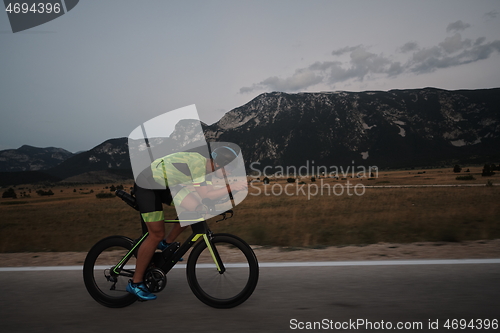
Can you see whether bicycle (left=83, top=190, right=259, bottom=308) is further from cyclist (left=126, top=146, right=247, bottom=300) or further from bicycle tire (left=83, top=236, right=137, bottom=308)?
cyclist (left=126, top=146, right=247, bottom=300)

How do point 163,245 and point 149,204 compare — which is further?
point 163,245

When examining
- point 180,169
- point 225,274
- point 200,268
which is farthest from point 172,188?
point 225,274

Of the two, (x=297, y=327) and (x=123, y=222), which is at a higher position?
(x=297, y=327)

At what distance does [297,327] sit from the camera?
11.6 ft

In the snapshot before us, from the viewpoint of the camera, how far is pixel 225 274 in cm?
419

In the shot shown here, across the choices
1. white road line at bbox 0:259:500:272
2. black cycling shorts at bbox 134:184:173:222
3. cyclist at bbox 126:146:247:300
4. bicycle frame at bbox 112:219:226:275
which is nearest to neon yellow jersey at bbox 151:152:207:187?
cyclist at bbox 126:146:247:300

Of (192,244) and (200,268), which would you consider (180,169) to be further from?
(200,268)

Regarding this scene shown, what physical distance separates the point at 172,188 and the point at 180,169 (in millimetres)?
270

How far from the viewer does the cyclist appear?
12.8 ft

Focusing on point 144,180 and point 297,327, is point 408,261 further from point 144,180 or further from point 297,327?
point 144,180

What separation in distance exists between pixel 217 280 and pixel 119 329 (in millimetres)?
1128

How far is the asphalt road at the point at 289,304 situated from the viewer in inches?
143

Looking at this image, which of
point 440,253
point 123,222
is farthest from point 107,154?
point 440,253

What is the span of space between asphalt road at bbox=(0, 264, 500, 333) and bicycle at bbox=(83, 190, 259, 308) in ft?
0.51
